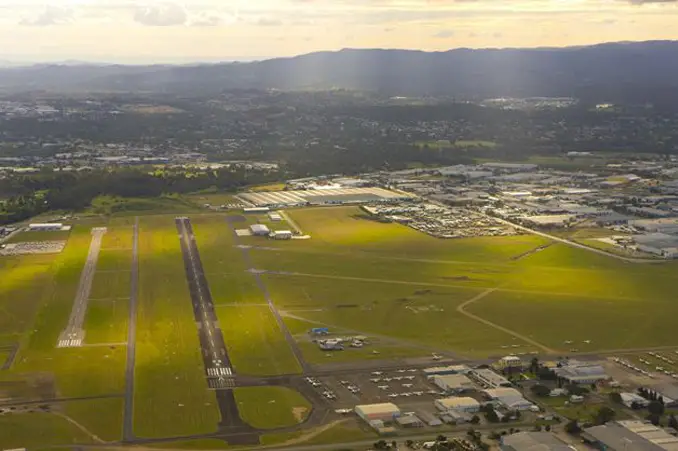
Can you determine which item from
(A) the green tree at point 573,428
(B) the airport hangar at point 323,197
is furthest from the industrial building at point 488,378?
(B) the airport hangar at point 323,197


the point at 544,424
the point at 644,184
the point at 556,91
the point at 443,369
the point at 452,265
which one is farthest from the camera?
the point at 556,91

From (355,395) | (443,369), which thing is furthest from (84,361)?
(443,369)

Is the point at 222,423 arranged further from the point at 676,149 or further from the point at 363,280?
the point at 676,149

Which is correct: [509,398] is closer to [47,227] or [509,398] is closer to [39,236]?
[39,236]

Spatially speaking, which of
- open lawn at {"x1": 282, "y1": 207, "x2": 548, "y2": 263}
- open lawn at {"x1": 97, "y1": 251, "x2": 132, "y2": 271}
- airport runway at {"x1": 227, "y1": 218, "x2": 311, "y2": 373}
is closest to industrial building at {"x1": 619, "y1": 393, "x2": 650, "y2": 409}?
airport runway at {"x1": 227, "y1": 218, "x2": 311, "y2": 373}

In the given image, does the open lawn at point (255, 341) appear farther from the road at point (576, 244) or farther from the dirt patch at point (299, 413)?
the road at point (576, 244)

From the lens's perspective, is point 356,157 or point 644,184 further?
point 356,157
